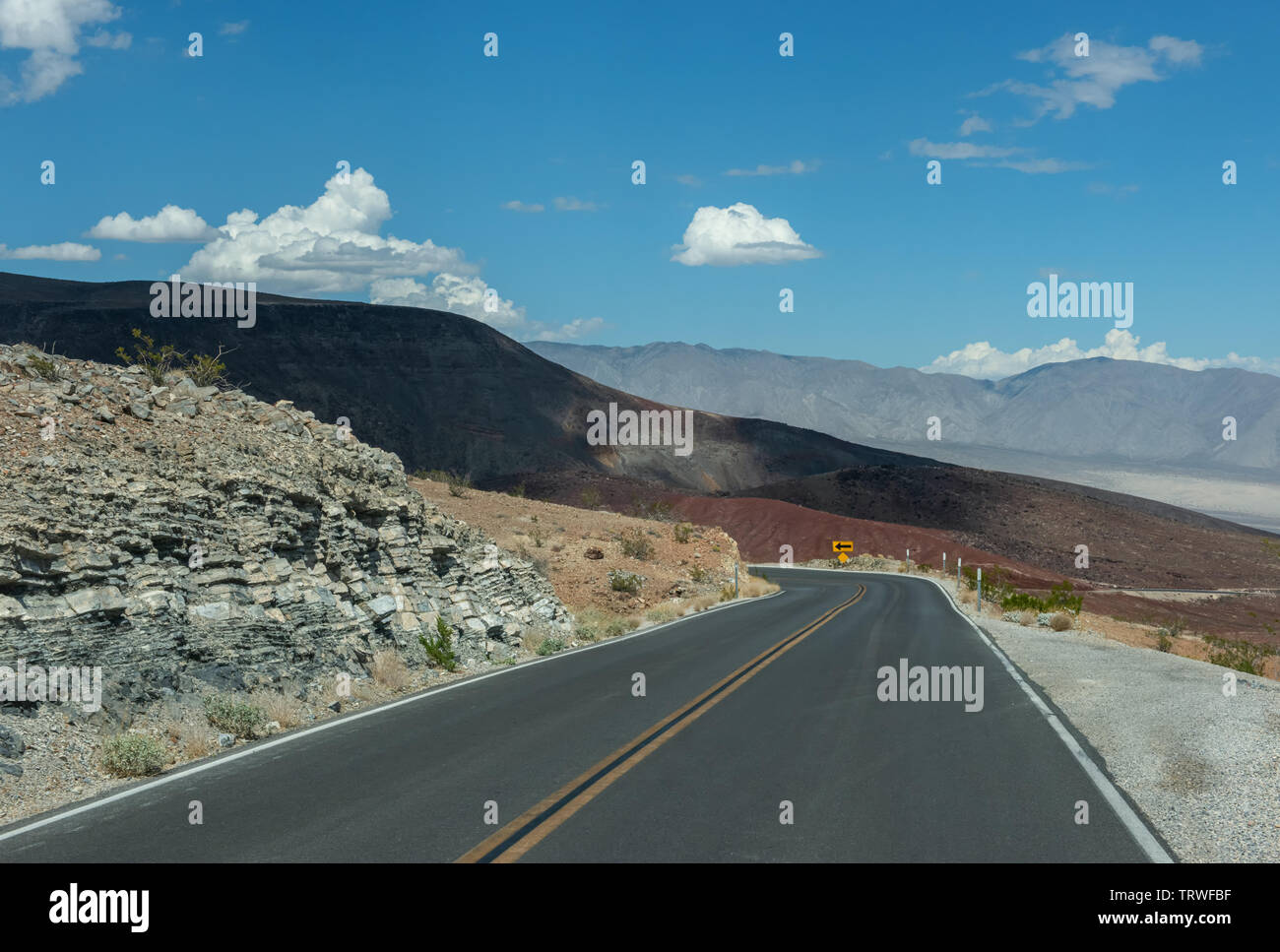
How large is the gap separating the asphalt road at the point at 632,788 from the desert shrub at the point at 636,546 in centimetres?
1968

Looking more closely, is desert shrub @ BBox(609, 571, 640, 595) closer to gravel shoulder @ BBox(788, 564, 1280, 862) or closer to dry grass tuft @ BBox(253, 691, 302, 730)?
gravel shoulder @ BBox(788, 564, 1280, 862)

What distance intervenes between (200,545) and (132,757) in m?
4.01

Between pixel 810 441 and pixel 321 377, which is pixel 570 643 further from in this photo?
pixel 810 441

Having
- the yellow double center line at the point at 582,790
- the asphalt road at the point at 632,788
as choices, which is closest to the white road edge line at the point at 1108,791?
the asphalt road at the point at 632,788

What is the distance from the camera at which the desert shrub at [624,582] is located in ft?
89.1

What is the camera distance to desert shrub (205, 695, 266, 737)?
991 centimetres

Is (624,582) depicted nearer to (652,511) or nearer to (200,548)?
(200,548)

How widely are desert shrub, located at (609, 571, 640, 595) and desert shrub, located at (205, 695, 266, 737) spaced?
1715 cm

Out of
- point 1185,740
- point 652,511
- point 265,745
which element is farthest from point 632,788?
point 652,511
